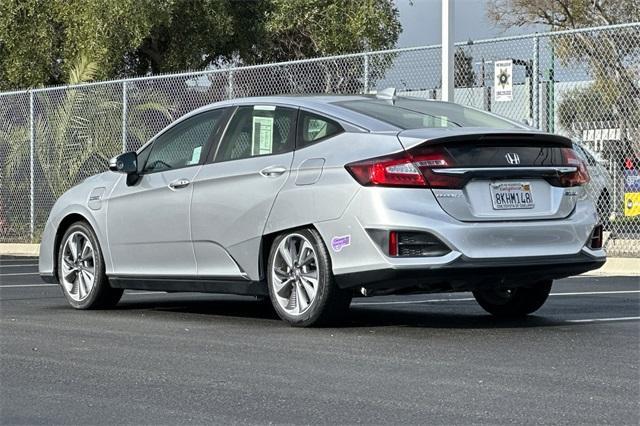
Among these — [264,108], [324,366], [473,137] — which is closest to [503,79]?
[264,108]

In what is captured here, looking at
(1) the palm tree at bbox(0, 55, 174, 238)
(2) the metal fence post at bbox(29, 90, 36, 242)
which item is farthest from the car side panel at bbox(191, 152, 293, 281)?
(2) the metal fence post at bbox(29, 90, 36, 242)

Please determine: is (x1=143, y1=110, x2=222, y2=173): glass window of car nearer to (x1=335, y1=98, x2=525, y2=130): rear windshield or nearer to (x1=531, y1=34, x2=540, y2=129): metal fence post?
(x1=335, y1=98, x2=525, y2=130): rear windshield

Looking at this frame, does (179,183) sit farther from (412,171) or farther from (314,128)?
(412,171)

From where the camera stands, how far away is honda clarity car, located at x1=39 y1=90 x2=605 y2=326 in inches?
297

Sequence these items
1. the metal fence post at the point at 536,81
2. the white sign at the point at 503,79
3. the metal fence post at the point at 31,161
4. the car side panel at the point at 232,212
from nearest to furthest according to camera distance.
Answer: the car side panel at the point at 232,212
the white sign at the point at 503,79
the metal fence post at the point at 536,81
the metal fence post at the point at 31,161

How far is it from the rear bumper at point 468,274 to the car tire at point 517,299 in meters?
0.80

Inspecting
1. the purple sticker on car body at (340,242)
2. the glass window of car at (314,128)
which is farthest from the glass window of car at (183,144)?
the purple sticker on car body at (340,242)

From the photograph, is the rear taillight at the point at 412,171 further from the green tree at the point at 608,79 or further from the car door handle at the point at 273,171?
the green tree at the point at 608,79

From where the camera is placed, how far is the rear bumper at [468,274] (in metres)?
7.49

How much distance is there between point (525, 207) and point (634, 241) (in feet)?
22.2

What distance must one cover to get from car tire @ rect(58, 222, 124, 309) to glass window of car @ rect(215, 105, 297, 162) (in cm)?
146

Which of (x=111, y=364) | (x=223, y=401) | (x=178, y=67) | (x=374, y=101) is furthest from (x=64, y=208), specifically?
(x=178, y=67)

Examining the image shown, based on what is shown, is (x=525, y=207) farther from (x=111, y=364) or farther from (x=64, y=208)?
(x=64, y=208)

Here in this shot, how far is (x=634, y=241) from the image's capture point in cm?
1416
